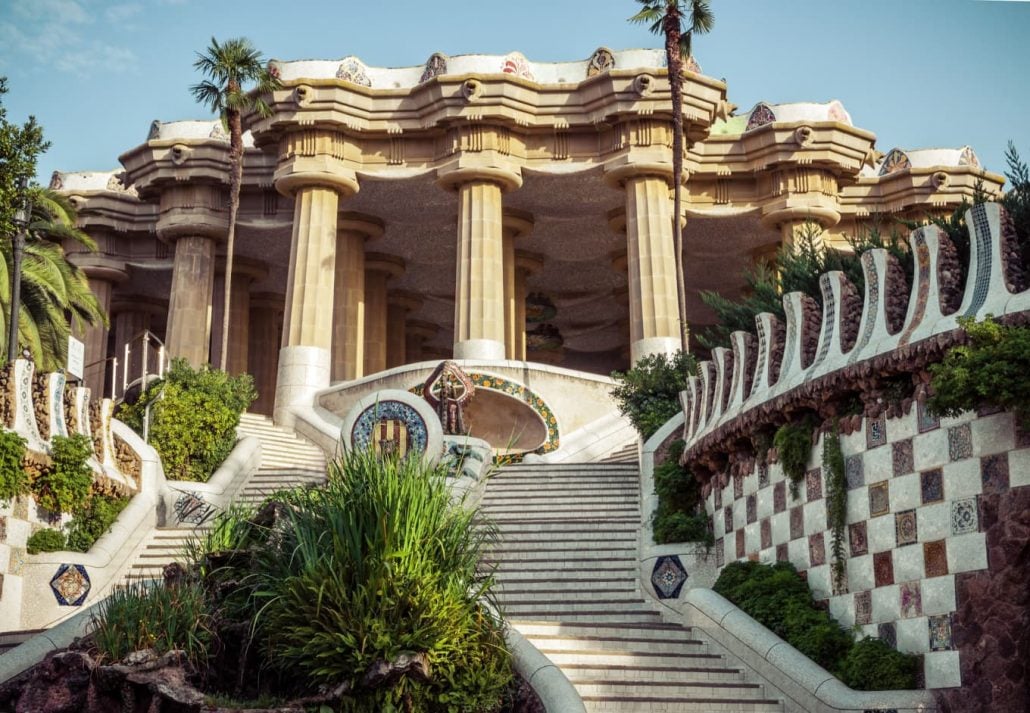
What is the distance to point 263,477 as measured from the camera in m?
28.0

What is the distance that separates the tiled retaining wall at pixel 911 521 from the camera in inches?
527

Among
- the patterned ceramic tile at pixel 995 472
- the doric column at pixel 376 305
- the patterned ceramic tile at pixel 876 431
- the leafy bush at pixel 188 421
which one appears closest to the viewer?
the patterned ceramic tile at pixel 995 472

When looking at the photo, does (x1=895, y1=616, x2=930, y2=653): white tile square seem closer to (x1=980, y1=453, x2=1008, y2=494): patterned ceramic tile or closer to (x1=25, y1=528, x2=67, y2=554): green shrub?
(x1=980, y1=453, x2=1008, y2=494): patterned ceramic tile

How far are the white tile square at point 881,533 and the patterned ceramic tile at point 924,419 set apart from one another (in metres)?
1.05

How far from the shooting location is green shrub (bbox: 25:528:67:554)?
19.9 m

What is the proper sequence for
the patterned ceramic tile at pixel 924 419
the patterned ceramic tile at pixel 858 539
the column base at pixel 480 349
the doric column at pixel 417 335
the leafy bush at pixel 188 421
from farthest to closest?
the doric column at pixel 417 335 → the column base at pixel 480 349 → the leafy bush at pixel 188 421 → the patterned ceramic tile at pixel 858 539 → the patterned ceramic tile at pixel 924 419

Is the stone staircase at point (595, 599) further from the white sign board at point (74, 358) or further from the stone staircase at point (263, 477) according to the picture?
the white sign board at point (74, 358)

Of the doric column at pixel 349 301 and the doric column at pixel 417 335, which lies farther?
the doric column at pixel 417 335

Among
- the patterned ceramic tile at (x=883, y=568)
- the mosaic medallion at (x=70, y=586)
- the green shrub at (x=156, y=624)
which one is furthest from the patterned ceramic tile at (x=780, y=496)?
the mosaic medallion at (x=70, y=586)

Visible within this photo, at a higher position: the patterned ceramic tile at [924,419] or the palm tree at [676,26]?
the palm tree at [676,26]

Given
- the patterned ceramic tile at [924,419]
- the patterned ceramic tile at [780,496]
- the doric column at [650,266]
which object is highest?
the doric column at [650,266]

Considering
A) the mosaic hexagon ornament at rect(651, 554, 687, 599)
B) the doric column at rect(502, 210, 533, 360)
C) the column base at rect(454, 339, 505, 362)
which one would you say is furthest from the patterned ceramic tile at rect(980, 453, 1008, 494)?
the doric column at rect(502, 210, 533, 360)

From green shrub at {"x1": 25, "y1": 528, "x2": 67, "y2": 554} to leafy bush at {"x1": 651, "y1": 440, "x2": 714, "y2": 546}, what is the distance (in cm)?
906

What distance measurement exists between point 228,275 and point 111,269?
9.53 meters
